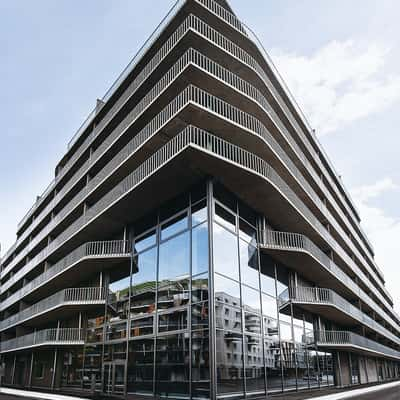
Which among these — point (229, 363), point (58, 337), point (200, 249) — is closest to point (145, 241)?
point (200, 249)

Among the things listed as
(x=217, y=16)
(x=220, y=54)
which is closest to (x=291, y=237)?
(x=220, y=54)

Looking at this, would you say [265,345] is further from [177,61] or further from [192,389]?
[177,61]

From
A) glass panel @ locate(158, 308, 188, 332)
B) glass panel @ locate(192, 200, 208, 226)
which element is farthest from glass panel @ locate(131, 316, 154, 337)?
glass panel @ locate(192, 200, 208, 226)

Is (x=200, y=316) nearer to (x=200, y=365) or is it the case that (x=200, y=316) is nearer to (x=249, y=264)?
(x=200, y=365)

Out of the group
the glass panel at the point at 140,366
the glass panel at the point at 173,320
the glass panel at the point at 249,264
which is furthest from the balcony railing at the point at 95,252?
the glass panel at the point at 249,264

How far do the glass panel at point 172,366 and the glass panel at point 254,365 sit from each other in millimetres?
2610

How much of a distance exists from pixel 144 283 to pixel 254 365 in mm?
5985

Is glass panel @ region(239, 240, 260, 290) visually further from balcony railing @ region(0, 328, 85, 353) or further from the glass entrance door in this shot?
balcony railing @ region(0, 328, 85, 353)

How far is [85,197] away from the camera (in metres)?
23.7

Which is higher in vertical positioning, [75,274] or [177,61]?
[177,61]

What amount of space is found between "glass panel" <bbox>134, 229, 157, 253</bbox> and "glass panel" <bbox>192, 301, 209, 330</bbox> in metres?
4.55

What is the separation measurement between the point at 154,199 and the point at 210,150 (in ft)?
Answer: 14.1

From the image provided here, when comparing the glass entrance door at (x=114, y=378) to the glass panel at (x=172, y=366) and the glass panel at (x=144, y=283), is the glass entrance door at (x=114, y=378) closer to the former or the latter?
the glass panel at (x=144, y=283)

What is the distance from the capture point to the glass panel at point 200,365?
44.1 feet
